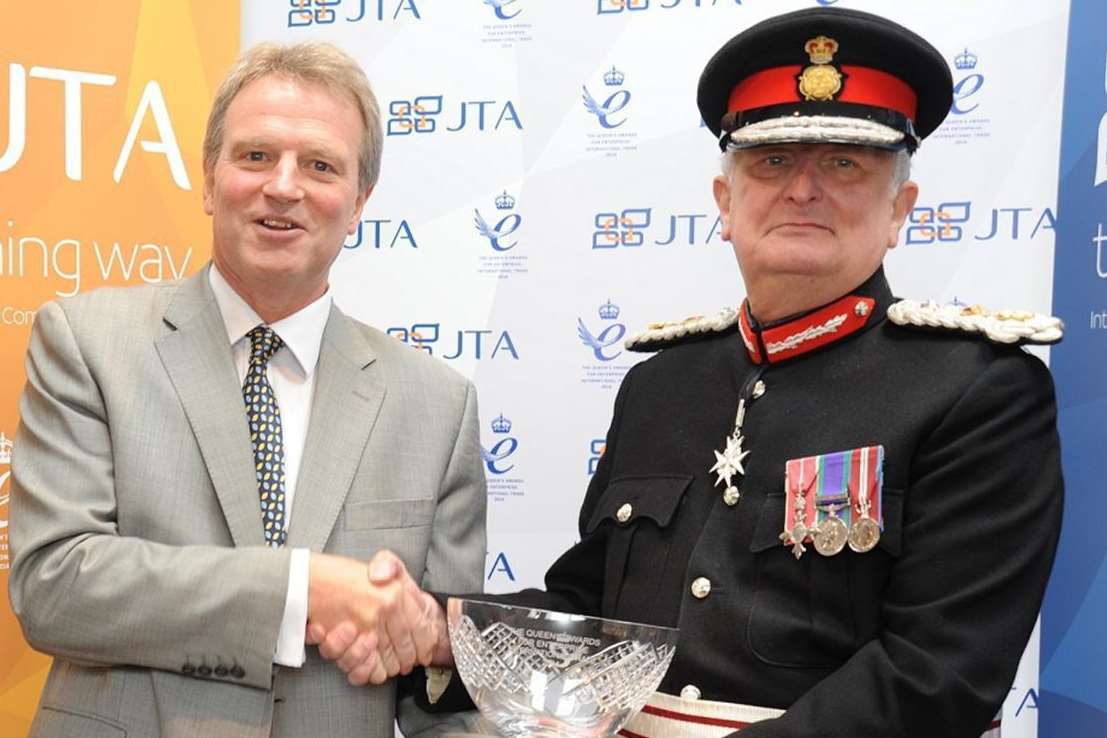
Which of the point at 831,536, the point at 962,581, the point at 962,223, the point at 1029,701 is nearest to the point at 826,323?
the point at 831,536

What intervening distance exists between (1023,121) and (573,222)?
1193mm

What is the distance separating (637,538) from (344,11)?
85.9 inches

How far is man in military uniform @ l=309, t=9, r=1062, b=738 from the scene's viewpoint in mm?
1636

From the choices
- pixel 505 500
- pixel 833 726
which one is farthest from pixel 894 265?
pixel 833 726

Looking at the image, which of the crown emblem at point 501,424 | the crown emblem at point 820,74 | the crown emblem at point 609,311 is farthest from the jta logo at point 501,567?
the crown emblem at point 820,74

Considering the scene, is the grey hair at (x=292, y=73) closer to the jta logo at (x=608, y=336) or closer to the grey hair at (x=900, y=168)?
the grey hair at (x=900, y=168)

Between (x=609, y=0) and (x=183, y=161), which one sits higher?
(x=609, y=0)

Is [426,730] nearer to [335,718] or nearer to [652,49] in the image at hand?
[335,718]

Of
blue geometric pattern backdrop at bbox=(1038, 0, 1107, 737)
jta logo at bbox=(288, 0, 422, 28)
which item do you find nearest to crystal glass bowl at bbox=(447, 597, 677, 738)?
blue geometric pattern backdrop at bbox=(1038, 0, 1107, 737)

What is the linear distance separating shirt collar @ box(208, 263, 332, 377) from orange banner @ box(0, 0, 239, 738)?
946 mm

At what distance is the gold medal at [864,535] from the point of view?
1.70m

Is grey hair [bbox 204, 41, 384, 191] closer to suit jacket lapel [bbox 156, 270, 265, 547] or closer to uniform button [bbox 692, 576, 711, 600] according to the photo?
suit jacket lapel [bbox 156, 270, 265, 547]

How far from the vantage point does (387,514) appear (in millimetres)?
2021

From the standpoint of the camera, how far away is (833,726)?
161 centimetres
